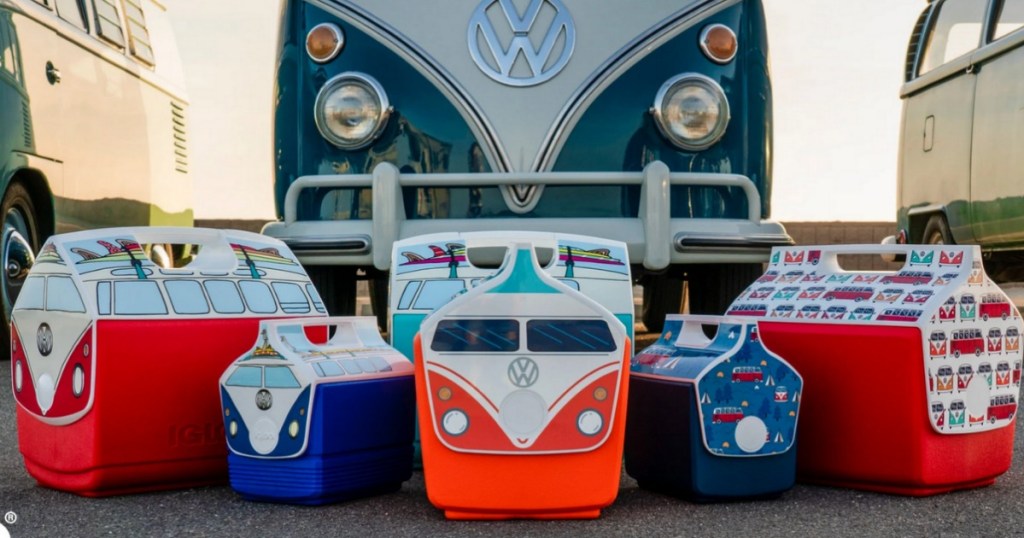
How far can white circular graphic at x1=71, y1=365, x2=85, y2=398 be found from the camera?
2.53 meters

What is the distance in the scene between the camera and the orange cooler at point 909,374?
2.57 m

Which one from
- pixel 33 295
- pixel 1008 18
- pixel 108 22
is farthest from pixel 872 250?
pixel 108 22

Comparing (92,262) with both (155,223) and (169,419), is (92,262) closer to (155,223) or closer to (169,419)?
(169,419)

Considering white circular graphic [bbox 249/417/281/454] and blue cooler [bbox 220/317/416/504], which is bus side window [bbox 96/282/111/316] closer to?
blue cooler [bbox 220/317/416/504]

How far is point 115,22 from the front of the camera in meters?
7.00

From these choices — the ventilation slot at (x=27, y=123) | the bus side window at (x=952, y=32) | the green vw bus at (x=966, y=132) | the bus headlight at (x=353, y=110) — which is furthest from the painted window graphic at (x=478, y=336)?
the bus side window at (x=952, y=32)

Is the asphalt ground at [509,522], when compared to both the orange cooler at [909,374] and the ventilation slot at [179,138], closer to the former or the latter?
the orange cooler at [909,374]

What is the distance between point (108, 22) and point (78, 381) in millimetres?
4817

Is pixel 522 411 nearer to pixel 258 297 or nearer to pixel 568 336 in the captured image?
pixel 568 336

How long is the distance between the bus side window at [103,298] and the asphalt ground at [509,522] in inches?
16.1

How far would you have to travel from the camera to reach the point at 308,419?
7.87ft

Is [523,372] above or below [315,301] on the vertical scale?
below

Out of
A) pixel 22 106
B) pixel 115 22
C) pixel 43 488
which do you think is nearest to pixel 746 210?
pixel 43 488

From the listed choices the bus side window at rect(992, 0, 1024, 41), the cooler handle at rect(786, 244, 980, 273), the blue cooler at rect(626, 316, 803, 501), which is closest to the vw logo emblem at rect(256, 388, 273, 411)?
the blue cooler at rect(626, 316, 803, 501)
